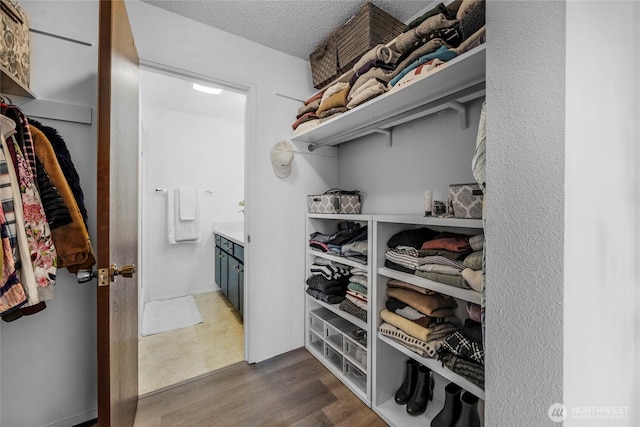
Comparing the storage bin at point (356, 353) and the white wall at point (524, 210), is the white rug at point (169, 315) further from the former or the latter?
the white wall at point (524, 210)

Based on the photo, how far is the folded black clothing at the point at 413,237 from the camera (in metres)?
1.37

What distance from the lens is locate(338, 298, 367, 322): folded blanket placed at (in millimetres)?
1551

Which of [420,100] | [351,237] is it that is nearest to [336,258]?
[351,237]

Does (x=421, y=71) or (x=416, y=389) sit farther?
(x=416, y=389)

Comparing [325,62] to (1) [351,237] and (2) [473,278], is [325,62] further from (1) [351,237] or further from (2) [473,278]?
(2) [473,278]

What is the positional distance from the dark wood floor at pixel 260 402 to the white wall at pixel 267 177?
23 centimetres

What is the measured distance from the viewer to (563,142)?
526 millimetres

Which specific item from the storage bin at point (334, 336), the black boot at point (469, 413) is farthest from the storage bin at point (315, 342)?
the black boot at point (469, 413)

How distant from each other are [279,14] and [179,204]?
2.43 m

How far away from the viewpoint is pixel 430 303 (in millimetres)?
1278

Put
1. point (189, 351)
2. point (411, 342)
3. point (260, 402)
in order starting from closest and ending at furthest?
1. point (411, 342)
2. point (260, 402)
3. point (189, 351)

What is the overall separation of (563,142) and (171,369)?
2303mm

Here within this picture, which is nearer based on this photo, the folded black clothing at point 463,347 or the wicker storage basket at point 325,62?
the folded black clothing at point 463,347

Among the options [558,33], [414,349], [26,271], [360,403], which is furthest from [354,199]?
[26,271]
